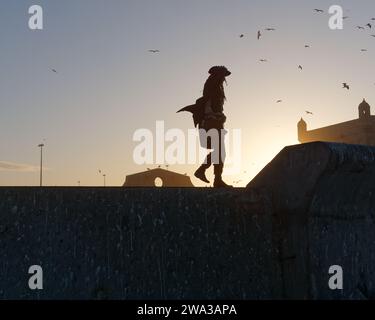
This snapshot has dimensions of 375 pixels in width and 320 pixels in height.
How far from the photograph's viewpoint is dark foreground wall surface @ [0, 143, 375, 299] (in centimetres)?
506

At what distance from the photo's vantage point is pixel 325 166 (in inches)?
197

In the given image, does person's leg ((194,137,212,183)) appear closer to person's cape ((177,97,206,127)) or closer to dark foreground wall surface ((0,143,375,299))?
person's cape ((177,97,206,127))

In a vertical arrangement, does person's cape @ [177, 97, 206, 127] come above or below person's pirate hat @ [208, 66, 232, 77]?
below

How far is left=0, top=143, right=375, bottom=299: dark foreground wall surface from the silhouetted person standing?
2016mm

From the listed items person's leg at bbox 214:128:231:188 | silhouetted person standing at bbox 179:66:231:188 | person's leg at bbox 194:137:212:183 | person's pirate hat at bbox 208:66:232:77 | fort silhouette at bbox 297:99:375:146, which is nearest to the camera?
person's leg at bbox 214:128:231:188

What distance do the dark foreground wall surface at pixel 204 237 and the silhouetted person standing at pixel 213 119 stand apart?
2.02 m

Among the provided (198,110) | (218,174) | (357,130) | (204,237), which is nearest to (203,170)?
(218,174)

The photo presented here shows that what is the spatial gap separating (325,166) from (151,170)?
26751 millimetres

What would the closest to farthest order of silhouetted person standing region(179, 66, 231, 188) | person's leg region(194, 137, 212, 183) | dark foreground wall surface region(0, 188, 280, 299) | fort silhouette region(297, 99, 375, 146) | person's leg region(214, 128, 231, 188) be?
dark foreground wall surface region(0, 188, 280, 299)
person's leg region(214, 128, 231, 188)
silhouetted person standing region(179, 66, 231, 188)
person's leg region(194, 137, 212, 183)
fort silhouette region(297, 99, 375, 146)

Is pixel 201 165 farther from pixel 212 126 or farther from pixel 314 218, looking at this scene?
pixel 314 218

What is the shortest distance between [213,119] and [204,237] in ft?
8.48

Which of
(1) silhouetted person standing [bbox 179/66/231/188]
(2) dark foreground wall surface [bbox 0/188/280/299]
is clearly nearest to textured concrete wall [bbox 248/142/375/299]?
(2) dark foreground wall surface [bbox 0/188/280/299]

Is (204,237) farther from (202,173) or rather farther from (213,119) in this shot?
(213,119)
